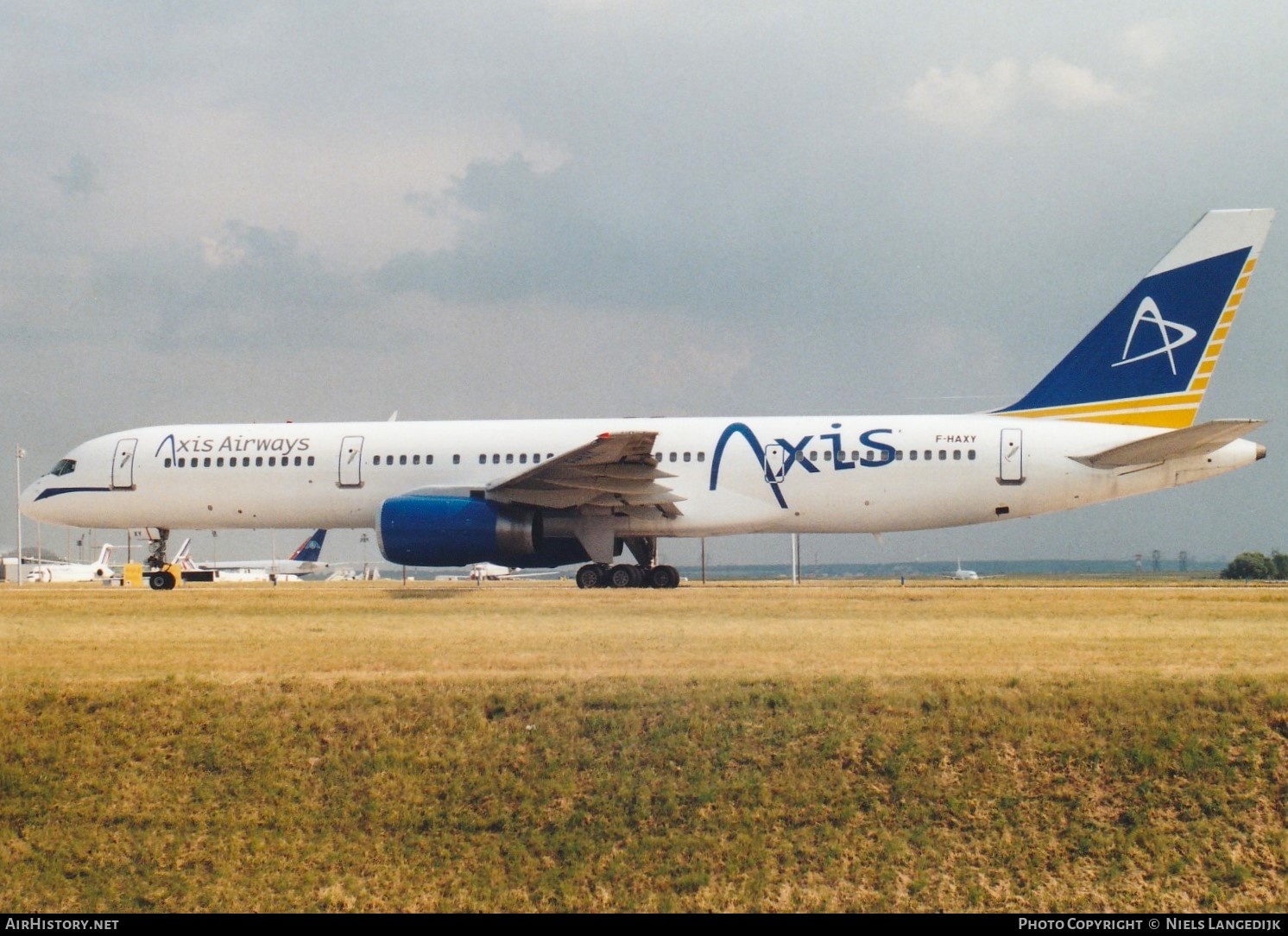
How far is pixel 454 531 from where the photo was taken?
84.7ft

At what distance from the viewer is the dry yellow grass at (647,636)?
13.1 m

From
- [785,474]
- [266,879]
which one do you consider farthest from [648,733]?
[785,474]

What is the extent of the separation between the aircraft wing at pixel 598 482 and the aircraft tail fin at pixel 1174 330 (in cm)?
897

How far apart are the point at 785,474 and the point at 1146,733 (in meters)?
15.9

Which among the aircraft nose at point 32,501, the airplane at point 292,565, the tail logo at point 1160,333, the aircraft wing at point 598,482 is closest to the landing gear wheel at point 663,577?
the aircraft wing at point 598,482

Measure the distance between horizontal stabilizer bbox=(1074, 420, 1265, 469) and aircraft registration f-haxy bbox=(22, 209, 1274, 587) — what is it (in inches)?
1.9

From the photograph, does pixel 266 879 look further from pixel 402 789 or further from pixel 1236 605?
pixel 1236 605

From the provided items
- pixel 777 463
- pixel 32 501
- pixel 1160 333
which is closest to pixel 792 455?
pixel 777 463

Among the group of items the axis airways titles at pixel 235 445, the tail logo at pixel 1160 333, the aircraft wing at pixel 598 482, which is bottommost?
the aircraft wing at pixel 598 482

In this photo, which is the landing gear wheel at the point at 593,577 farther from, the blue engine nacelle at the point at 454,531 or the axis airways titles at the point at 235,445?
the axis airways titles at the point at 235,445

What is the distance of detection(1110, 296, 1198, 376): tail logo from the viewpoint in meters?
25.0

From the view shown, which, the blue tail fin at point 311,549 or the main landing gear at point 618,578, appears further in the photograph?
the blue tail fin at point 311,549

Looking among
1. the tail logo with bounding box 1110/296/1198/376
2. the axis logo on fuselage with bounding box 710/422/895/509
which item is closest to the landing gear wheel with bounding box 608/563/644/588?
the axis logo on fuselage with bounding box 710/422/895/509

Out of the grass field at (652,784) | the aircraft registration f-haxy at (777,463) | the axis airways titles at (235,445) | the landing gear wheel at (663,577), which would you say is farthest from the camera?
the axis airways titles at (235,445)
